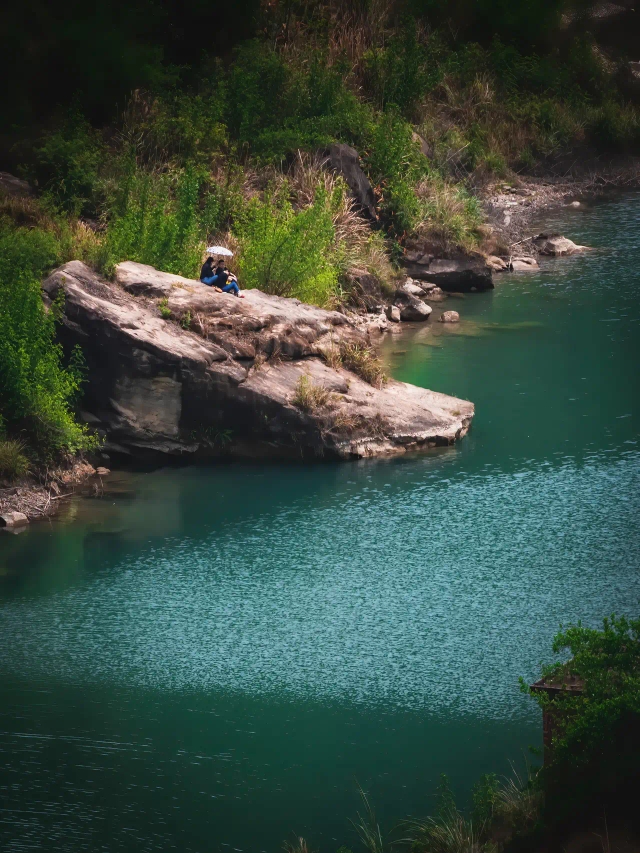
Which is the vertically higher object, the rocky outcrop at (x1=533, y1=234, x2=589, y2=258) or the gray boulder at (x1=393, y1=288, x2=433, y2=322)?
the rocky outcrop at (x1=533, y1=234, x2=589, y2=258)

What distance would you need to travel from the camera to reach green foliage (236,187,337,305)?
61.5 feet

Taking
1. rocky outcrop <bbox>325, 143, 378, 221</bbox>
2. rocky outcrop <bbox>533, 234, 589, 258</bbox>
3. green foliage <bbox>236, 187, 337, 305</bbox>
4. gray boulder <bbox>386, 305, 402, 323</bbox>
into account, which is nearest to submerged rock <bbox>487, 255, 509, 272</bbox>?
rocky outcrop <bbox>533, 234, 589, 258</bbox>

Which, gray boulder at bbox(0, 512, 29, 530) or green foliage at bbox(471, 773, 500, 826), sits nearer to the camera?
green foliage at bbox(471, 773, 500, 826)

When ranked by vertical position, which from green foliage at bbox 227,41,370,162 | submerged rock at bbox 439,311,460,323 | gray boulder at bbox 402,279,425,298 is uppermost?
green foliage at bbox 227,41,370,162

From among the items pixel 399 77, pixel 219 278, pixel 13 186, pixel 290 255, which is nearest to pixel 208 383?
pixel 219 278

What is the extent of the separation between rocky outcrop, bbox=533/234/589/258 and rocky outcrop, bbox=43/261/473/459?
40.3 feet

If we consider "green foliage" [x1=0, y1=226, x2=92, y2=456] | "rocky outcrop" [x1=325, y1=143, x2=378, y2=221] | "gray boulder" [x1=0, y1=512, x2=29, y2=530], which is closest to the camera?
"gray boulder" [x1=0, y1=512, x2=29, y2=530]

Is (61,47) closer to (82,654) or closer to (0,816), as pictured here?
(82,654)

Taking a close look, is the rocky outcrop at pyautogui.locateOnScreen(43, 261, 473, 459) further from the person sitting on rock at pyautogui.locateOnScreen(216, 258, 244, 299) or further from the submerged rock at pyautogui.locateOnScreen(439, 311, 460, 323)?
the submerged rock at pyautogui.locateOnScreen(439, 311, 460, 323)

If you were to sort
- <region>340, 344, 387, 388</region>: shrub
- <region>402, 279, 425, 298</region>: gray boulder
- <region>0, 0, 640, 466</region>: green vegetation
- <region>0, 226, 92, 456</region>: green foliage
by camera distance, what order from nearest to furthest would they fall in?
1. <region>0, 226, 92, 456</region>: green foliage
2. <region>340, 344, 387, 388</region>: shrub
3. <region>0, 0, 640, 466</region>: green vegetation
4. <region>402, 279, 425, 298</region>: gray boulder

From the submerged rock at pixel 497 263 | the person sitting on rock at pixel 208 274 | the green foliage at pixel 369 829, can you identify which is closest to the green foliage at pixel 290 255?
the person sitting on rock at pixel 208 274

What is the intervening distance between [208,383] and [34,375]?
2.27m

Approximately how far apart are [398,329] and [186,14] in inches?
454

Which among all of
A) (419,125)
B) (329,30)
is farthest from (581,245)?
(329,30)
